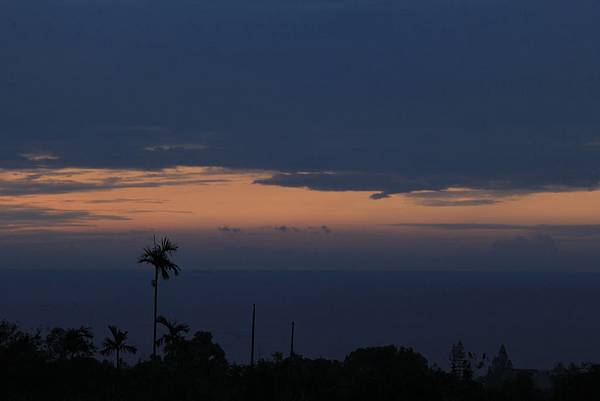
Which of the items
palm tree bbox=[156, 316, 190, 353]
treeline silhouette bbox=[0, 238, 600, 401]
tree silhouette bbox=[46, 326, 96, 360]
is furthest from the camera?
tree silhouette bbox=[46, 326, 96, 360]

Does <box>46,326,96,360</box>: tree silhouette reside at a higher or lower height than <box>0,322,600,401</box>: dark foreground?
lower

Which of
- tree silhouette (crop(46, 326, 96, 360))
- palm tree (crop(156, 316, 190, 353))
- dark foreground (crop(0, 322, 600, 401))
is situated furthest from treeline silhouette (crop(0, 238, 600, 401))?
tree silhouette (crop(46, 326, 96, 360))

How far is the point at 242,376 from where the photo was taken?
99.6 ft

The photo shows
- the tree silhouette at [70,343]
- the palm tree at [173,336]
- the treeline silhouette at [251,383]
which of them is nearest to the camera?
the treeline silhouette at [251,383]

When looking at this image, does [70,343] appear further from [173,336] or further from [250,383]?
[250,383]

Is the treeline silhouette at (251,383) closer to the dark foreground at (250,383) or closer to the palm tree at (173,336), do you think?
the dark foreground at (250,383)

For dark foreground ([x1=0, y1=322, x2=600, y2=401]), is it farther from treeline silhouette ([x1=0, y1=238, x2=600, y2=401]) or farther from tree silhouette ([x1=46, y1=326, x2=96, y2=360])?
tree silhouette ([x1=46, y1=326, x2=96, y2=360])

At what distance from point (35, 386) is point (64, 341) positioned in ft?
94.0

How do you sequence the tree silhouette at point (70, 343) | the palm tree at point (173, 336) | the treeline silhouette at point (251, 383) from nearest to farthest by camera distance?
the treeline silhouette at point (251, 383), the palm tree at point (173, 336), the tree silhouette at point (70, 343)

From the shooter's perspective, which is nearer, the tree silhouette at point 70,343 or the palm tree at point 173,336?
the palm tree at point 173,336

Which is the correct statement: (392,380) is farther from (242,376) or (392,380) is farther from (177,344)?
(177,344)

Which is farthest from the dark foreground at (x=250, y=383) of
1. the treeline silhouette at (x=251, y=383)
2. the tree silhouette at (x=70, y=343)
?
the tree silhouette at (x=70, y=343)

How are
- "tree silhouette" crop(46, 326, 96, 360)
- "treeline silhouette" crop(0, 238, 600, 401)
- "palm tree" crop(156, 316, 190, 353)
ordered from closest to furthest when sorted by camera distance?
"treeline silhouette" crop(0, 238, 600, 401) < "palm tree" crop(156, 316, 190, 353) < "tree silhouette" crop(46, 326, 96, 360)

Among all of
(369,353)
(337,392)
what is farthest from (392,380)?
(369,353)
